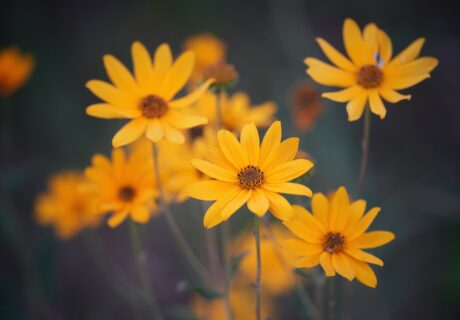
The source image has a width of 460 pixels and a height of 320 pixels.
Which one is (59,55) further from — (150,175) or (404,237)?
(404,237)

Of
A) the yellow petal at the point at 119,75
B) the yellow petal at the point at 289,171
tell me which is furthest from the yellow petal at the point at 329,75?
the yellow petal at the point at 119,75

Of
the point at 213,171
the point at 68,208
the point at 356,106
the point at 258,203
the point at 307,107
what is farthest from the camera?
the point at 68,208

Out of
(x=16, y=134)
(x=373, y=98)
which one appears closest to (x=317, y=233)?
(x=373, y=98)

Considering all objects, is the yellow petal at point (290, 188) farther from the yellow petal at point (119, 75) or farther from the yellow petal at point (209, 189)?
the yellow petal at point (119, 75)

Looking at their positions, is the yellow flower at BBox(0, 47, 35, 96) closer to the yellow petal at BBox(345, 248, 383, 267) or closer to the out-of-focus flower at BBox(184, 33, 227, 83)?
the out-of-focus flower at BBox(184, 33, 227, 83)

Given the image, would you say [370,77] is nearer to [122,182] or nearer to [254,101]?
[122,182]

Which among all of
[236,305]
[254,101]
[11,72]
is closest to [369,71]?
[236,305]

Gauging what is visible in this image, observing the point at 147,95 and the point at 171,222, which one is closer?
the point at 171,222
